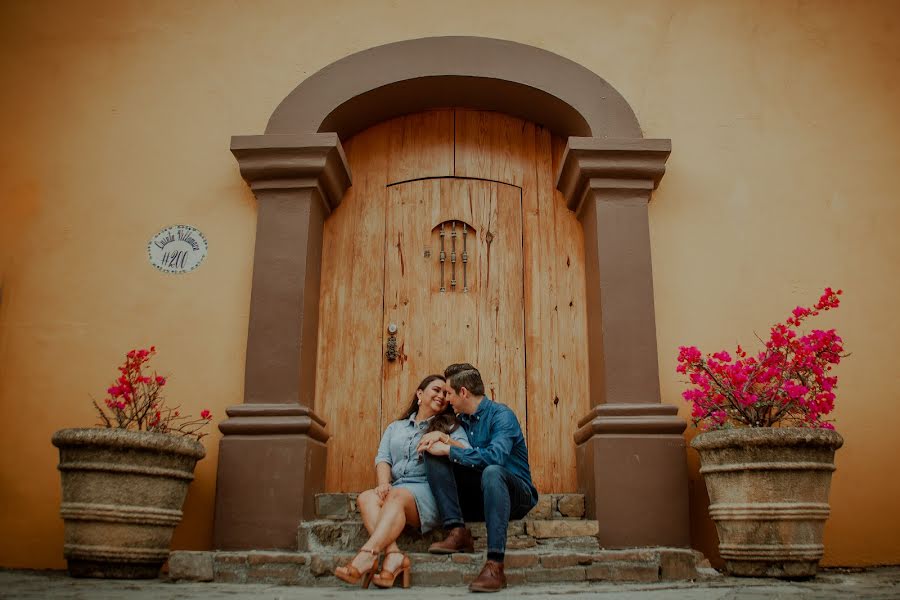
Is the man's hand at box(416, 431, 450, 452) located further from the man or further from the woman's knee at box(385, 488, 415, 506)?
the woman's knee at box(385, 488, 415, 506)

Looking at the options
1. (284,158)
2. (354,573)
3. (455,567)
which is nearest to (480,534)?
(455,567)

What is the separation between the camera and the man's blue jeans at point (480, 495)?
346 cm

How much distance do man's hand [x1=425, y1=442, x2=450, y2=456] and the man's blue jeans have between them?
0.11 feet

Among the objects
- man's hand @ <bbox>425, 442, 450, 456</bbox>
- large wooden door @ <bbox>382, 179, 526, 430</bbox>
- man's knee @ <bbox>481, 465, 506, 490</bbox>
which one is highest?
large wooden door @ <bbox>382, 179, 526, 430</bbox>

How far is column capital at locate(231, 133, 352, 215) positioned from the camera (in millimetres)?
4578

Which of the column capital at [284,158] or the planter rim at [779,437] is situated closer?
the planter rim at [779,437]

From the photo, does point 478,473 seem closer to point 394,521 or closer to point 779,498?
point 394,521

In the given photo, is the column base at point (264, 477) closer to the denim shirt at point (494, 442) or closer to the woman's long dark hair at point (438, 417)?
the woman's long dark hair at point (438, 417)

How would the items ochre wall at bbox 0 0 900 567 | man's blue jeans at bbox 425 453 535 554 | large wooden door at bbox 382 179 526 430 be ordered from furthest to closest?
large wooden door at bbox 382 179 526 430 < ochre wall at bbox 0 0 900 567 < man's blue jeans at bbox 425 453 535 554

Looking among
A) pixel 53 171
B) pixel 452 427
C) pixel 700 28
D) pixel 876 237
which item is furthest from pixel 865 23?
pixel 53 171

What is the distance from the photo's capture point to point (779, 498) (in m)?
3.53

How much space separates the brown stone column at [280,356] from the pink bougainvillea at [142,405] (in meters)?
0.28

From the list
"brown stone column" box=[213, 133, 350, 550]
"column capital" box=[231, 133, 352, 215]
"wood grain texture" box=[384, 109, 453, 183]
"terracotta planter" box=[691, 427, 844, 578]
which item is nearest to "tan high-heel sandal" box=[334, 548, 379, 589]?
"brown stone column" box=[213, 133, 350, 550]

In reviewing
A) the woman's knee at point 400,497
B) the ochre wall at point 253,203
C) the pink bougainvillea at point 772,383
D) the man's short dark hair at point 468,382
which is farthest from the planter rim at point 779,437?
the woman's knee at point 400,497
